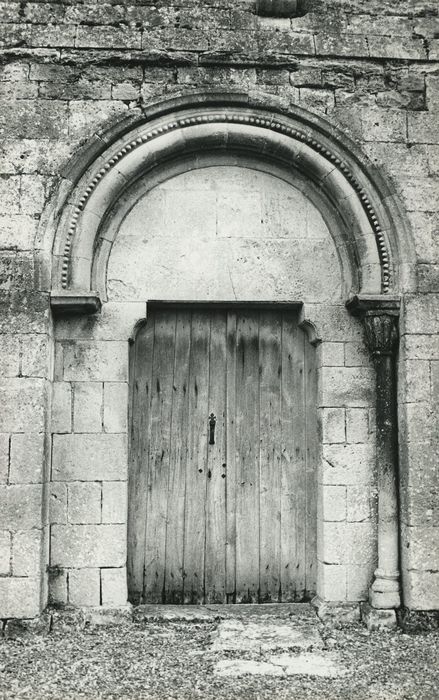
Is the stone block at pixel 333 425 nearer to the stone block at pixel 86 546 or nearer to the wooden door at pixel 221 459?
the wooden door at pixel 221 459

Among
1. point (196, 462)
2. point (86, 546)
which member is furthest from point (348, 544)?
point (86, 546)

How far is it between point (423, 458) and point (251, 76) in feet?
9.93

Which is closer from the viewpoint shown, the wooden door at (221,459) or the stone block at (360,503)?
the stone block at (360,503)

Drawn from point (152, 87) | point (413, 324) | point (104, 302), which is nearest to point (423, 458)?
point (413, 324)

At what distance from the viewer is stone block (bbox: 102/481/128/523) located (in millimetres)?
4660

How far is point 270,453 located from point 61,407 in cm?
Answer: 156

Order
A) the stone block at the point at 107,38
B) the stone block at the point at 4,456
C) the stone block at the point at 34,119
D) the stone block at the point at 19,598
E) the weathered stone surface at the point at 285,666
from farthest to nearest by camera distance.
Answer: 1. the stone block at the point at 107,38
2. the stone block at the point at 34,119
3. the stone block at the point at 4,456
4. the stone block at the point at 19,598
5. the weathered stone surface at the point at 285,666

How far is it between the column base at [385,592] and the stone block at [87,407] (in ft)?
7.17

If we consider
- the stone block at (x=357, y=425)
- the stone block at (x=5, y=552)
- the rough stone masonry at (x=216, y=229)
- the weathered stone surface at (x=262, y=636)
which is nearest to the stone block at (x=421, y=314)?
the rough stone masonry at (x=216, y=229)

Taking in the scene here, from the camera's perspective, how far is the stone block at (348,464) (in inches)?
189

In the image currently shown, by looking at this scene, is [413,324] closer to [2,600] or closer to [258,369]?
[258,369]

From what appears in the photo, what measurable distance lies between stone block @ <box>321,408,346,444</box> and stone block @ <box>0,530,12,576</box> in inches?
88.9

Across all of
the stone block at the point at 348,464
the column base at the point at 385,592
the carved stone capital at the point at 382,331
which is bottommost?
the column base at the point at 385,592

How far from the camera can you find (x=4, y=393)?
4.55m
